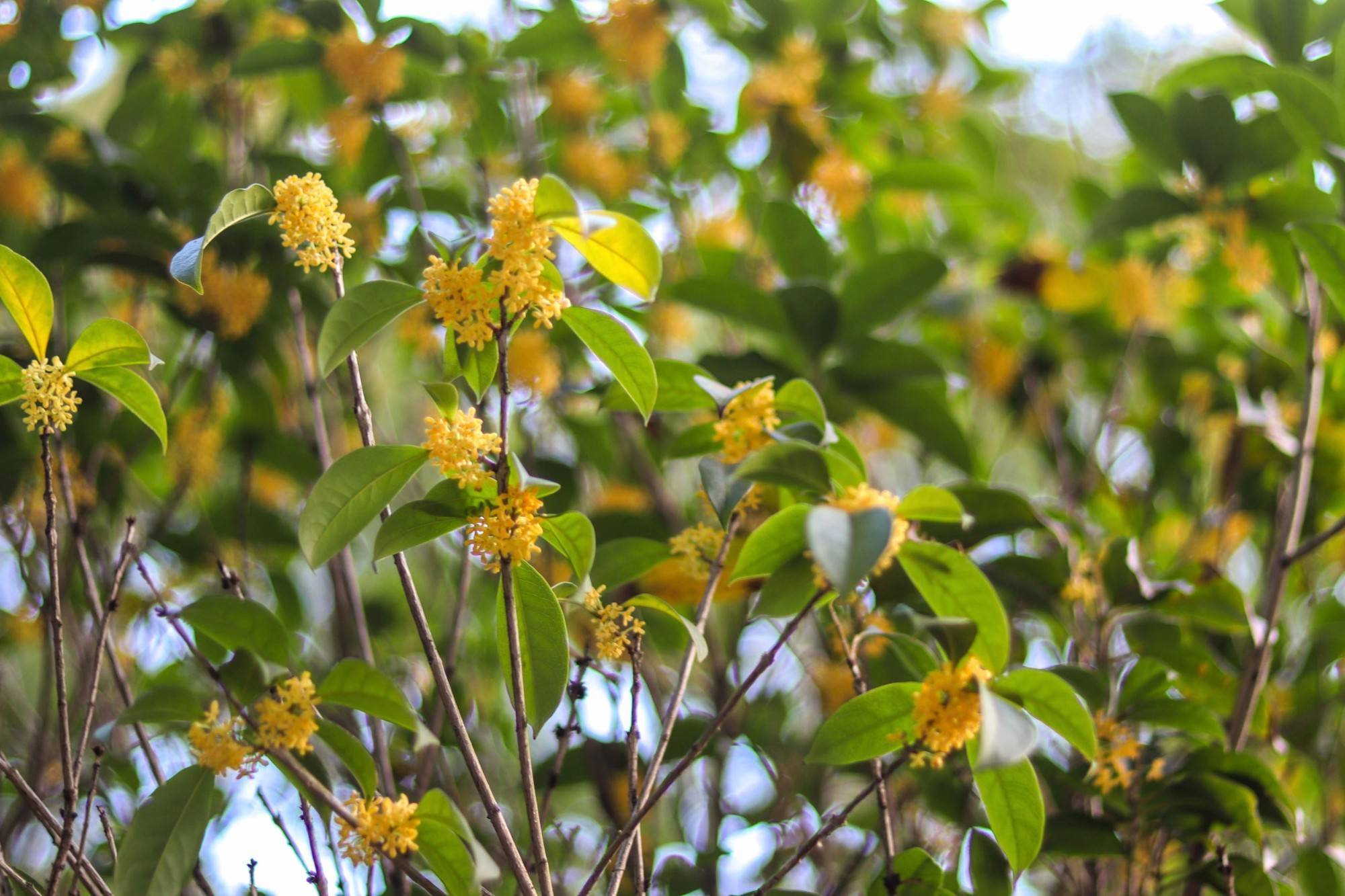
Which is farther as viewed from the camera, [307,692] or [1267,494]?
[1267,494]

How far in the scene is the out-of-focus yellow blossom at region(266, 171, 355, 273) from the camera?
869 millimetres

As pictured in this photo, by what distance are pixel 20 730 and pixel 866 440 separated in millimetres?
1563

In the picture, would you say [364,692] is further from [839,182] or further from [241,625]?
[839,182]

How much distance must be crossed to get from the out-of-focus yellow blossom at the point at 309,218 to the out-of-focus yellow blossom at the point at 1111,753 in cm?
88

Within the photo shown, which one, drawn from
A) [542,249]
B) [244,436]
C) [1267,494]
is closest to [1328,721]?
[1267,494]

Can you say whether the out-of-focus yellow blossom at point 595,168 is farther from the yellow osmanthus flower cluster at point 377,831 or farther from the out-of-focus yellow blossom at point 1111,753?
the yellow osmanthus flower cluster at point 377,831

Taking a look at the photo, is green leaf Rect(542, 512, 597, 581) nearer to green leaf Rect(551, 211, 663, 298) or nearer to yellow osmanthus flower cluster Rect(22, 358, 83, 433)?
green leaf Rect(551, 211, 663, 298)

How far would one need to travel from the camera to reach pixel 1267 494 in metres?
1.85

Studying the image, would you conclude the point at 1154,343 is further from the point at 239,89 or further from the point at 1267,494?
the point at 239,89

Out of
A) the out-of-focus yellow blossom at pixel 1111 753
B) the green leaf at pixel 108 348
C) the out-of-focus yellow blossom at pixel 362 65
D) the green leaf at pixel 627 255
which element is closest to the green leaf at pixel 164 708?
the green leaf at pixel 108 348

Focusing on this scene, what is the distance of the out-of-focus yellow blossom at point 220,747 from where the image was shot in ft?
2.94

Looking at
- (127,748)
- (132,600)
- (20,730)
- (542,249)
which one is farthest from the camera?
(132,600)

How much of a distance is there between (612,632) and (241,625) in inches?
12.9

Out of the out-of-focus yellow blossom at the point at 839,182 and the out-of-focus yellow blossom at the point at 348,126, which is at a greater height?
the out-of-focus yellow blossom at the point at 348,126
